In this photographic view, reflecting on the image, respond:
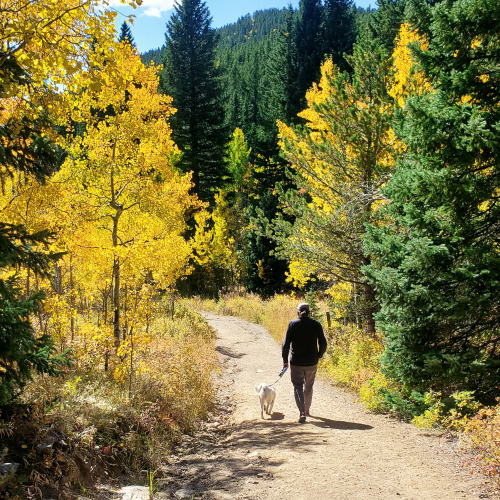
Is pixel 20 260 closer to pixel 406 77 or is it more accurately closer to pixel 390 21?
pixel 406 77

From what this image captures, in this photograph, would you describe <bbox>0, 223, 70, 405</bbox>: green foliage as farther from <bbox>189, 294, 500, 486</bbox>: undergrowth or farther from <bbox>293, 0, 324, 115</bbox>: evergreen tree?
<bbox>293, 0, 324, 115</bbox>: evergreen tree

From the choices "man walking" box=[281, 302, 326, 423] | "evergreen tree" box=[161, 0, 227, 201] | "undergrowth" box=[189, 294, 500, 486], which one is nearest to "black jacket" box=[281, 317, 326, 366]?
"man walking" box=[281, 302, 326, 423]

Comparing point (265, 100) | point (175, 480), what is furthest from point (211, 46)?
point (175, 480)

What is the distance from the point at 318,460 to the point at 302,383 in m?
1.87

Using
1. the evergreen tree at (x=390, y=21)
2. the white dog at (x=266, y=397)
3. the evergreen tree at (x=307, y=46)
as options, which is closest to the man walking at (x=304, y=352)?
the white dog at (x=266, y=397)

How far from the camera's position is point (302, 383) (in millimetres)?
6457

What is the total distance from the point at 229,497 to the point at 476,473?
247cm

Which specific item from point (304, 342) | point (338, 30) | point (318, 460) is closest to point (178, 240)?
point (304, 342)

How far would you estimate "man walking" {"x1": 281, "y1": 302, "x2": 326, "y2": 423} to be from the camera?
6352 mm

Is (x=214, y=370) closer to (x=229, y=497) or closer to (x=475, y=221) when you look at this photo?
(x=229, y=497)

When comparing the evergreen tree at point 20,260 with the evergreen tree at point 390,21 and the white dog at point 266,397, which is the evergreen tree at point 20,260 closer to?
the white dog at point 266,397

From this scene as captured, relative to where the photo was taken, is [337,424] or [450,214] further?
[337,424]

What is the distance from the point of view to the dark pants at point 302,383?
6.37 metres

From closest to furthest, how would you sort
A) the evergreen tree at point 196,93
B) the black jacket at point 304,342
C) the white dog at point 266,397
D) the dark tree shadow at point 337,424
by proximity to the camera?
the dark tree shadow at point 337,424 < the black jacket at point 304,342 < the white dog at point 266,397 < the evergreen tree at point 196,93
